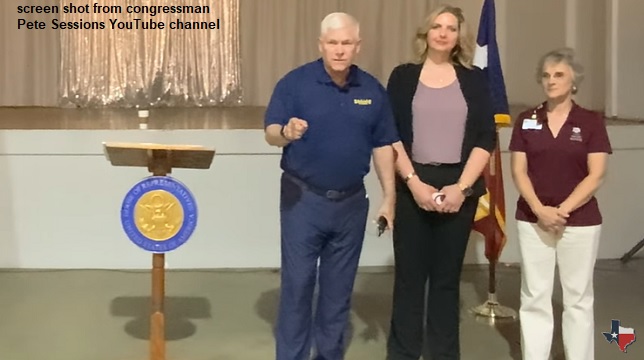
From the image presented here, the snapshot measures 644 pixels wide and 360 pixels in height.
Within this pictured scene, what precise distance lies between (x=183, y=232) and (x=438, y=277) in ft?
3.14

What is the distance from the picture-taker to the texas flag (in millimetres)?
3666

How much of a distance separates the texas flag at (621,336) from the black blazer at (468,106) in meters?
1.07

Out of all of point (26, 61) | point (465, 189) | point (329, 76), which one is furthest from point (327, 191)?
point (26, 61)

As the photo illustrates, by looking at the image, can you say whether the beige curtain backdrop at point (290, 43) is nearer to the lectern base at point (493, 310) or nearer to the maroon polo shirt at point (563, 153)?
the lectern base at point (493, 310)

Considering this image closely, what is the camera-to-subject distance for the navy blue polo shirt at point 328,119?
288 cm

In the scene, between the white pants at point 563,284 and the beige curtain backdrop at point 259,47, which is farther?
the beige curtain backdrop at point 259,47

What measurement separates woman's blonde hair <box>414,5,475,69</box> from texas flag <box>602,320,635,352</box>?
142cm

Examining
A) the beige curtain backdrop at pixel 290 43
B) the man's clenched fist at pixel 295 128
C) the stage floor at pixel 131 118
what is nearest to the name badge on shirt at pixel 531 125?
the man's clenched fist at pixel 295 128

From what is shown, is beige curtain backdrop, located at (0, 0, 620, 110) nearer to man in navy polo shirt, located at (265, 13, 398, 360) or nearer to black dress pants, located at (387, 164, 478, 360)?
black dress pants, located at (387, 164, 478, 360)

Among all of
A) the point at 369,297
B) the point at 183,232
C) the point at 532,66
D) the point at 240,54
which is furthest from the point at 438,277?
the point at 240,54

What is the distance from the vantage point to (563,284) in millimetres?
3107

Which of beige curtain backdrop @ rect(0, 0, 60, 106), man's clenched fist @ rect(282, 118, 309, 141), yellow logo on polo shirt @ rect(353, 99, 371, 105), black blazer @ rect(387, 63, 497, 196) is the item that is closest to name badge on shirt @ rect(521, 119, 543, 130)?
black blazer @ rect(387, 63, 497, 196)

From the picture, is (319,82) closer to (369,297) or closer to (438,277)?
(438,277)

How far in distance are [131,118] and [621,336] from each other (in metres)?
4.03
